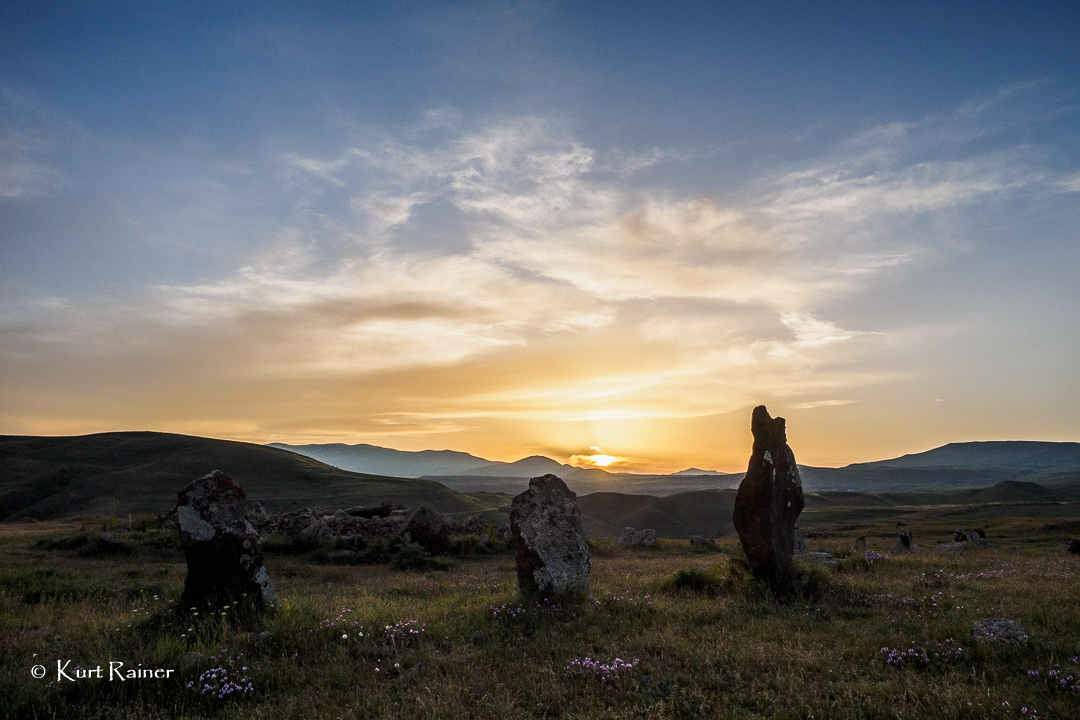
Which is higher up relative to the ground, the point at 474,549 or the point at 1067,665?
the point at 1067,665

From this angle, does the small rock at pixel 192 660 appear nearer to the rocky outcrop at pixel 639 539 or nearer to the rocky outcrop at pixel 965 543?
the rocky outcrop at pixel 639 539

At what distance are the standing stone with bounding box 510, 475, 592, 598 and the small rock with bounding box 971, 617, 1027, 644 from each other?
265 inches

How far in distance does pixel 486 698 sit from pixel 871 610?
338 inches

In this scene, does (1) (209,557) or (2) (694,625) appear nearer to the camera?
(2) (694,625)

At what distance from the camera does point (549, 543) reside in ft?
42.8

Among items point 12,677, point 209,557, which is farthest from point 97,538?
point 12,677

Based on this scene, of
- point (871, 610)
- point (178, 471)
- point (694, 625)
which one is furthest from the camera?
point (178, 471)

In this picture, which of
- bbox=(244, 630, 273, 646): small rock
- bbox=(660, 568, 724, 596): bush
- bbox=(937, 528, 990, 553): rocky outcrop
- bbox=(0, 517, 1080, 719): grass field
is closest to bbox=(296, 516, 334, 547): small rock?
bbox=(0, 517, 1080, 719): grass field

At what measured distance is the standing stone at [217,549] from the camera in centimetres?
1130

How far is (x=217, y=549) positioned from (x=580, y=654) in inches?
305

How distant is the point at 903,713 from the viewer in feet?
20.6

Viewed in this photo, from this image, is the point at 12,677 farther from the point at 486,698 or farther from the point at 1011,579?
the point at 1011,579

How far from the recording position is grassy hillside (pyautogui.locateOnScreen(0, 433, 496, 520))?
76.9 metres

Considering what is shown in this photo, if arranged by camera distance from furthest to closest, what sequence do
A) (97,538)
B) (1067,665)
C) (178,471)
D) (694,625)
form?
(178,471) → (97,538) → (694,625) → (1067,665)
